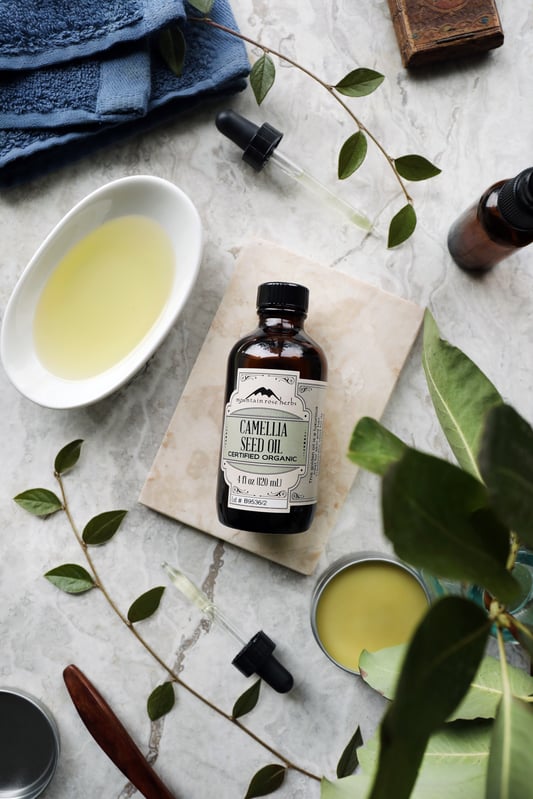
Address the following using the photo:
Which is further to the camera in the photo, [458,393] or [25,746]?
[25,746]

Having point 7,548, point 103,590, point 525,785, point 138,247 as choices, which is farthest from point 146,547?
point 525,785

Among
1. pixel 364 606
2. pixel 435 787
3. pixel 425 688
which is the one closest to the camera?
pixel 425 688

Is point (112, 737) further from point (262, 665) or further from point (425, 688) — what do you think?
point (425, 688)

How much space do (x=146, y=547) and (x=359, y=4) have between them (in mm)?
744

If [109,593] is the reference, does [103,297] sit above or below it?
above

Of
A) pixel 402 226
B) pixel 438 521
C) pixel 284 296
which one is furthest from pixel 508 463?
pixel 402 226

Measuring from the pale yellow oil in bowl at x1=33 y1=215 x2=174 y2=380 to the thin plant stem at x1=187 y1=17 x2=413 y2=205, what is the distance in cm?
24

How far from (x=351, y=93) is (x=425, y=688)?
67 cm

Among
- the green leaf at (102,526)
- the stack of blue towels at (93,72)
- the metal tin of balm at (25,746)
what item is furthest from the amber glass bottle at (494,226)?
the metal tin of balm at (25,746)

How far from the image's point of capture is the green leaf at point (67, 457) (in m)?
0.80

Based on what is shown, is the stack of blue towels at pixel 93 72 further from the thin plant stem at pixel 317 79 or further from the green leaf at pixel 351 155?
the green leaf at pixel 351 155

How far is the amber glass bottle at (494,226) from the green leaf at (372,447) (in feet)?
1.37

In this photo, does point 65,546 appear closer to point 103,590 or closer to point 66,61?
point 103,590

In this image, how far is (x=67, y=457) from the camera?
31.8 inches
